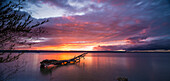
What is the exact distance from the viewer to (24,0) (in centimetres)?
365

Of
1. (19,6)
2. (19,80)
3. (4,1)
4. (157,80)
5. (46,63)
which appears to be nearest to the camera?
(4,1)

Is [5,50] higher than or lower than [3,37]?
lower

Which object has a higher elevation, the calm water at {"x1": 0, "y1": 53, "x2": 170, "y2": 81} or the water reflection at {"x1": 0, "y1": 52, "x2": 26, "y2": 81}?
the water reflection at {"x1": 0, "y1": 52, "x2": 26, "y2": 81}

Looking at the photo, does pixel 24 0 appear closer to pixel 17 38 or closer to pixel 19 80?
pixel 17 38

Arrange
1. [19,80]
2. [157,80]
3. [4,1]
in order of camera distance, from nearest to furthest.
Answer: [4,1] → [19,80] → [157,80]

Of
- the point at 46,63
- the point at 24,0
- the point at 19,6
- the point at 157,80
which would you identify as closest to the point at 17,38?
the point at 19,6

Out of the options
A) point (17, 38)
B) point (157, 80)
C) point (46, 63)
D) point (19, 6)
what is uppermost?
point (19, 6)

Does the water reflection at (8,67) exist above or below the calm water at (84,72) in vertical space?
above

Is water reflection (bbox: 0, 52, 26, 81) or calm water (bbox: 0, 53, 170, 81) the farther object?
calm water (bbox: 0, 53, 170, 81)

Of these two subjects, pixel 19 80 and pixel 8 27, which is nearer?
pixel 8 27

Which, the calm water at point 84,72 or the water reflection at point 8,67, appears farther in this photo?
the calm water at point 84,72

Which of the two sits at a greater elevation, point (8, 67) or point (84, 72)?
point (8, 67)

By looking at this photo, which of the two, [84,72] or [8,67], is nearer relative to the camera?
[8,67]

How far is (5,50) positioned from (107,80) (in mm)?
16122
